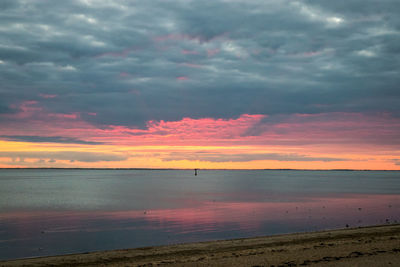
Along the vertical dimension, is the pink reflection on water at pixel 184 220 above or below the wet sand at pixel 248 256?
below

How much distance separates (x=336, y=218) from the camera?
49.8 m

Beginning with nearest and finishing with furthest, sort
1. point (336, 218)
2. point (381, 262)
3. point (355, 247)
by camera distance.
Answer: point (381, 262)
point (355, 247)
point (336, 218)

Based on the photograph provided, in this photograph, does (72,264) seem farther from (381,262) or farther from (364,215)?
(364,215)

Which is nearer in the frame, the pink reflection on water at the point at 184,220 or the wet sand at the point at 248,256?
the wet sand at the point at 248,256

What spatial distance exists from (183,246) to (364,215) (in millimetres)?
34973

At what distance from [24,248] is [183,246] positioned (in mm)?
13791

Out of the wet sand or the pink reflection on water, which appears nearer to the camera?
the wet sand

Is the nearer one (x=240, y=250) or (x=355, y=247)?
(x=355, y=247)

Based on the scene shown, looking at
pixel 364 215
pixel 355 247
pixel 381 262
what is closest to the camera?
pixel 381 262

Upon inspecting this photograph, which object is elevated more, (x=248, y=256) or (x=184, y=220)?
(x=248, y=256)

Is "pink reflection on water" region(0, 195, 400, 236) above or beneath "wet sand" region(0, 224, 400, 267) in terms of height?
beneath

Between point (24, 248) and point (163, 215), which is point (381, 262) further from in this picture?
point (163, 215)

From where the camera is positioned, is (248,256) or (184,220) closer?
(248,256)

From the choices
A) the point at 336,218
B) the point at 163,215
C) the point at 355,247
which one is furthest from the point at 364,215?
the point at 355,247
